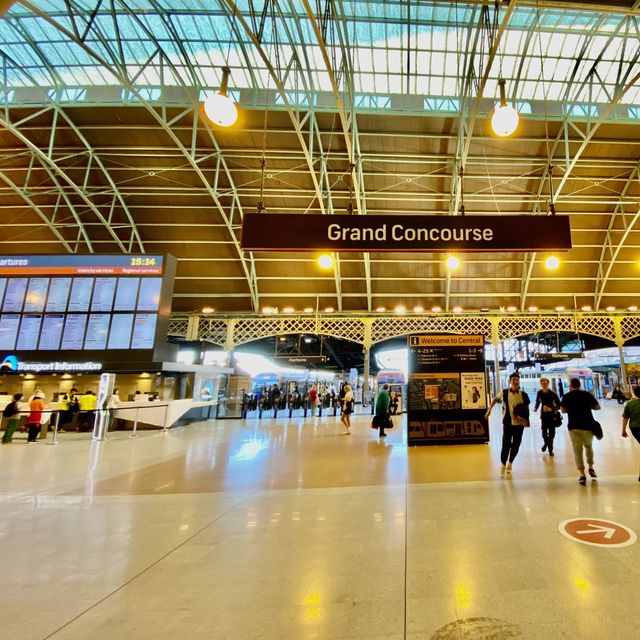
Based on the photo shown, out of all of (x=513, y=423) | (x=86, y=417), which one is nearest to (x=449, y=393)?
(x=513, y=423)

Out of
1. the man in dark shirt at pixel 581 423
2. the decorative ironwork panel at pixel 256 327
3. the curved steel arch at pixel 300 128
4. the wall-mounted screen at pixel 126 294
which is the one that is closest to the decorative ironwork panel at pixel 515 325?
the curved steel arch at pixel 300 128

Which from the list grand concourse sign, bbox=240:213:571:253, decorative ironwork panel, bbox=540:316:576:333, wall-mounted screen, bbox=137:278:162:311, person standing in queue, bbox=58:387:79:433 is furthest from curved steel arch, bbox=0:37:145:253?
decorative ironwork panel, bbox=540:316:576:333

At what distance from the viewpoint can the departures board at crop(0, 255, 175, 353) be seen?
508 inches

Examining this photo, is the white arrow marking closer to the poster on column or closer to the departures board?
the poster on column

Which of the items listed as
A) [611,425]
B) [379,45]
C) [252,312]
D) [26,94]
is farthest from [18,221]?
[611,425]

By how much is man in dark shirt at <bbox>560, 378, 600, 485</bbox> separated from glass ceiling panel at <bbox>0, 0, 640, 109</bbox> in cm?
Result: 991

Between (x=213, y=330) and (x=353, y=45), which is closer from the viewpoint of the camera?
(x=353, y=45)

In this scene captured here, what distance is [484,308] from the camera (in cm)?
1930

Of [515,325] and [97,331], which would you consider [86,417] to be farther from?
[515,325]

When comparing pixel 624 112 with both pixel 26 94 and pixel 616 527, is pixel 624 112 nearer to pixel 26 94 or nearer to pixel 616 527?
pixel 616 527

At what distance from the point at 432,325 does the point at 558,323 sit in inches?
269

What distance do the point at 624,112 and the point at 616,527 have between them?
17246 millimetres

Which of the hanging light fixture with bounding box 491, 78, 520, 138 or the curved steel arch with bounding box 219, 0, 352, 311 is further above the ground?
the curved steel arch with bounding box 219, 0, 352, 311

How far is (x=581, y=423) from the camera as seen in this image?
478 centimetres
